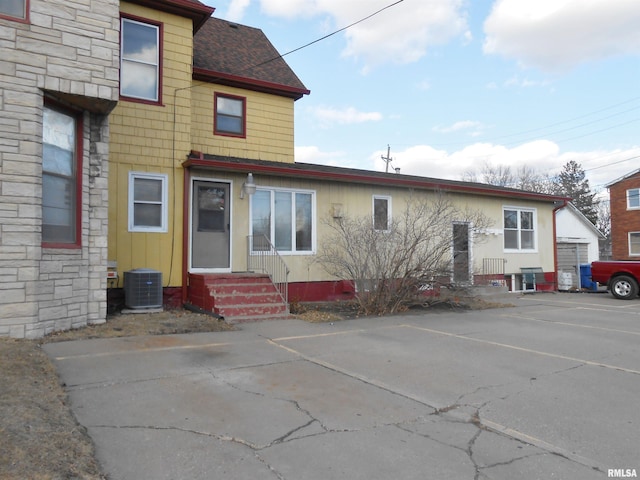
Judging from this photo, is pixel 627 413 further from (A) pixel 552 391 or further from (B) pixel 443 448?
(B) pixel 443 448

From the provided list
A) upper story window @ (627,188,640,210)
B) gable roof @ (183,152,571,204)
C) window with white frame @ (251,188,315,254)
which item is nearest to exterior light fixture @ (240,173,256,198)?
gable roof @ (183,152,571,204)

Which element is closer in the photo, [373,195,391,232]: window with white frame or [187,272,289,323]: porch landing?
[187,272,289,323]: porch landing

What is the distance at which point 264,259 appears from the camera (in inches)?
448

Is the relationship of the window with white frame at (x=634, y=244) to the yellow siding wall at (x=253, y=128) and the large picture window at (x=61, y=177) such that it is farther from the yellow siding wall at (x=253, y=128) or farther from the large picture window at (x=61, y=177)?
the large picture window at (x=61, y=177)

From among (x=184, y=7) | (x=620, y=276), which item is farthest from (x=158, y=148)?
(x=620, y=276)

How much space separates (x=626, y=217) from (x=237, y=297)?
3028cm

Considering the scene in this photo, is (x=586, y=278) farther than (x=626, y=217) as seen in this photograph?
No

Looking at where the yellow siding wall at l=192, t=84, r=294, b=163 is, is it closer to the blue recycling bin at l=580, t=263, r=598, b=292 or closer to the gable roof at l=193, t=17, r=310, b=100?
the gable roof at l=193, t=17, r=310, b=100

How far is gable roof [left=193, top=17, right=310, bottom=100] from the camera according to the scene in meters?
12.8

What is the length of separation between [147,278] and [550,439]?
304 inches

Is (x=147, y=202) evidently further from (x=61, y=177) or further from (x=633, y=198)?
(x=633, y=198)

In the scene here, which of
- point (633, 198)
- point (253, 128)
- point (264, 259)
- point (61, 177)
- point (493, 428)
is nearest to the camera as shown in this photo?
point (493, 428)

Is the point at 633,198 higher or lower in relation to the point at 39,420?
higher

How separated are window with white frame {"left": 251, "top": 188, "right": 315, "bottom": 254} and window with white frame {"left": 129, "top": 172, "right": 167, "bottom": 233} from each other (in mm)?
2138
